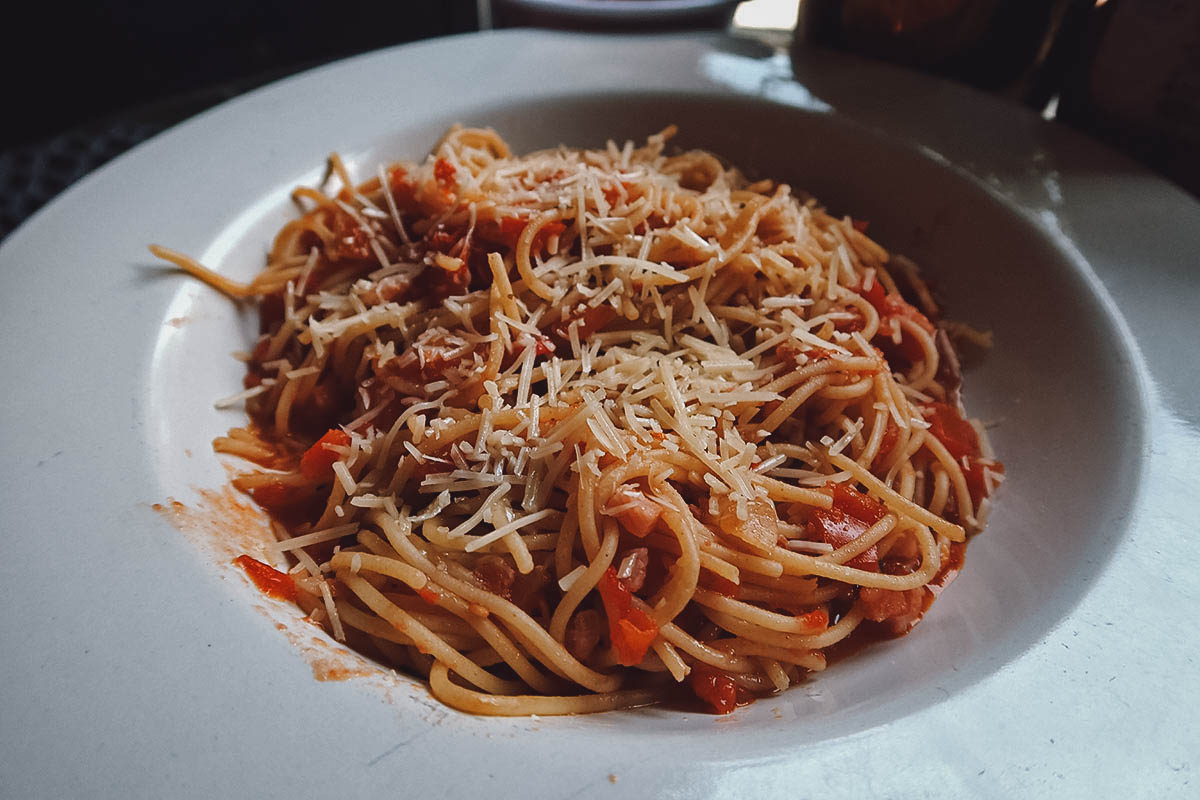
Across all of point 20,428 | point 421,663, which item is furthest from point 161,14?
point 421,663

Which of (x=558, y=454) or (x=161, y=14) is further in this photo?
(x=161, y=14)

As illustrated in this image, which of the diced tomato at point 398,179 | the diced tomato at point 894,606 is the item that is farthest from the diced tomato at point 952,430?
the diced tomato at point 398,179

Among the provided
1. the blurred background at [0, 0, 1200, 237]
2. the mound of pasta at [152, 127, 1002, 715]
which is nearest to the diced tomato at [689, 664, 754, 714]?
the mound of pasta at [152, 127, 1002, 715]

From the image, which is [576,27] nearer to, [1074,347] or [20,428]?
[1074,347]

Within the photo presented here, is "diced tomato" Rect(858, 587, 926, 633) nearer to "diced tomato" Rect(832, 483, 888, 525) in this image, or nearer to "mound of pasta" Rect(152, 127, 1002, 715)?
"mound of pasta" Rect(152, 127, 1002, 715)

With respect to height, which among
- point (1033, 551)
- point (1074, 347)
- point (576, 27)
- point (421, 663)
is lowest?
point (421, 663)

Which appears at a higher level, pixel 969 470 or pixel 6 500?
pixel 6 500

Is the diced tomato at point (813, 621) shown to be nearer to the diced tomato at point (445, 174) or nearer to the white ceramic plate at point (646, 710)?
the white ceramic plate at point (646, 710)
